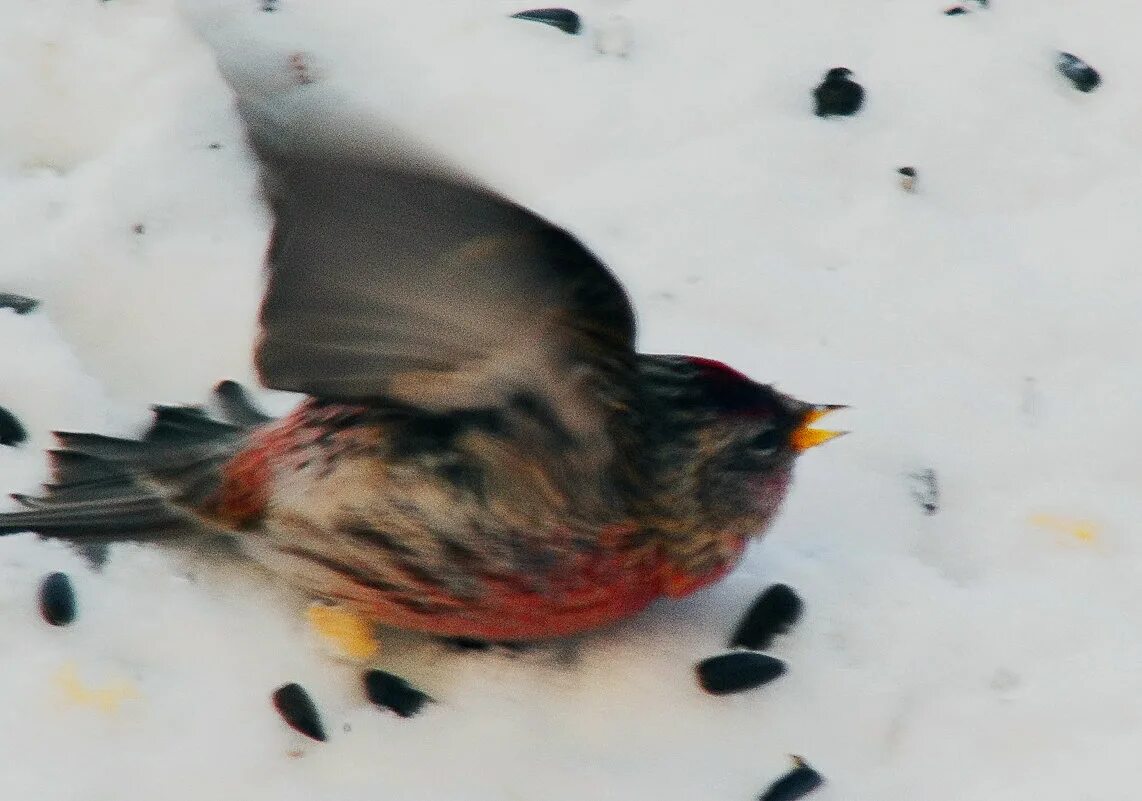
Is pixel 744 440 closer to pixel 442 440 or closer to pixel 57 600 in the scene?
pixel 442 440

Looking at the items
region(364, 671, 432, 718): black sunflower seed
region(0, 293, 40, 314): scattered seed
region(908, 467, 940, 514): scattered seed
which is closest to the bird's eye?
region(908, 467, 940, 514): scattered seed

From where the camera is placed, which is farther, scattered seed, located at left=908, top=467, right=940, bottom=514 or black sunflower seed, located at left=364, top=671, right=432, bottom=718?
scattered seed, located at left=908, top=467, right=940, bottom=514

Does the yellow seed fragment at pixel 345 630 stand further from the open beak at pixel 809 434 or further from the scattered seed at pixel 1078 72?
the scattered seed at pixel 1078 72

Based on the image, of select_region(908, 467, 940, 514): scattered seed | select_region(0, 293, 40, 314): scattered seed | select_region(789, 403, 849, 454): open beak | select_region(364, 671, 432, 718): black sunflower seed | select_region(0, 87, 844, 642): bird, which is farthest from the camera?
select_region(0, 293, 40, 314): scattered seed

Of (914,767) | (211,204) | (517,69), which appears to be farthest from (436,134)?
(914,767)

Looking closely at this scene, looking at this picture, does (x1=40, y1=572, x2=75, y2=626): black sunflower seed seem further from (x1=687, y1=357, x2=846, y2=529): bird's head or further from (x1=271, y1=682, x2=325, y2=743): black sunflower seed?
(x1=687, y1=357, x2=846, y2=529): bird's head

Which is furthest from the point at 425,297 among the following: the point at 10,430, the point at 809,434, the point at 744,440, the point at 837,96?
the point at 837,96

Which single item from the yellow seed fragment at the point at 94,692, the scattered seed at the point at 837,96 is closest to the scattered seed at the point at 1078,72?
the scattered seed at the point at 837,96


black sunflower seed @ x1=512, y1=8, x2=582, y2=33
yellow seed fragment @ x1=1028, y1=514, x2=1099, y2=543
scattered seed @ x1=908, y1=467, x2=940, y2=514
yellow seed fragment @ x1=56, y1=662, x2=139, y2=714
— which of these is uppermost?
black sunflower seed @ x1=512, y1=8, x2=582, y2=33
